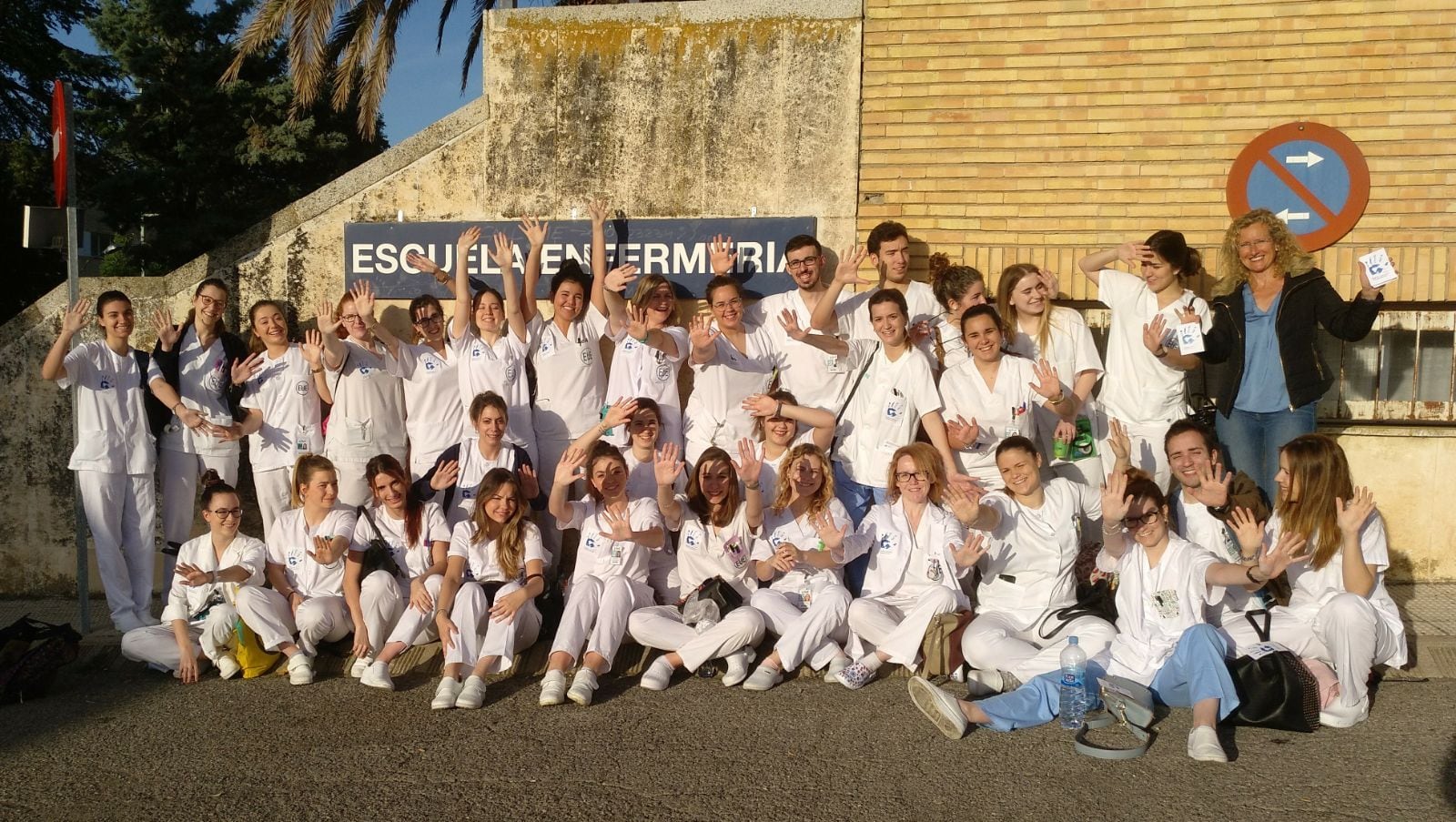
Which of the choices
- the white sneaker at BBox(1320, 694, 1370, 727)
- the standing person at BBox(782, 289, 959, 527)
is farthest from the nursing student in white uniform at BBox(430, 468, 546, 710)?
the white sneaker at BBox(1320, 694, 1370, 727)

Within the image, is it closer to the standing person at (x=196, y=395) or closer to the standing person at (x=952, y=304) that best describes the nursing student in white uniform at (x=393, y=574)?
the standing person at (x=196, y=395)

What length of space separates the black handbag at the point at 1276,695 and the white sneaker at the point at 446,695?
3413 millimetres

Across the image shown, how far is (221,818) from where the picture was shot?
4.10 m

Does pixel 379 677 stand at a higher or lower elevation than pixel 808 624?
lower

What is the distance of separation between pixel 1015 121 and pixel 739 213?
180cm

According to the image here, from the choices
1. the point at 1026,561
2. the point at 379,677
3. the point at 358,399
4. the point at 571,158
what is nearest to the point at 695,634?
the point at 379,677

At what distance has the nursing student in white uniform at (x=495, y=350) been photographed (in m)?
6.76

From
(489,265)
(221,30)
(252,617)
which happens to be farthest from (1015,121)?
(221,30)

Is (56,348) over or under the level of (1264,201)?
under

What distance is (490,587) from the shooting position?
19.4 ft

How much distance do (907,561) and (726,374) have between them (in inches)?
60.6

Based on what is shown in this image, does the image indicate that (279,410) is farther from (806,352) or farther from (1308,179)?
(1308,179)

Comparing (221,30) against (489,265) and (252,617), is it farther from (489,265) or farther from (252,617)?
(252,617)

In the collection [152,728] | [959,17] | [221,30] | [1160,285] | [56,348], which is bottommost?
[152,728]
